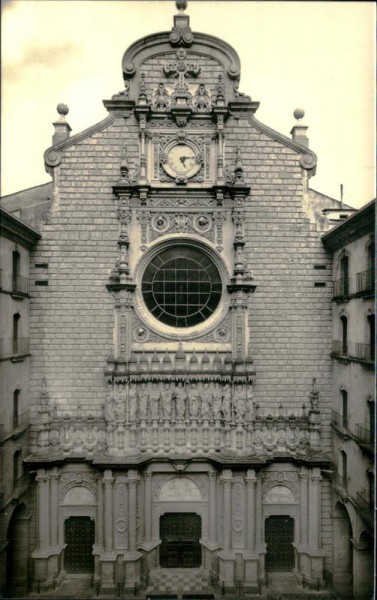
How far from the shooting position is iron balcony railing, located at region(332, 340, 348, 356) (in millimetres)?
16391

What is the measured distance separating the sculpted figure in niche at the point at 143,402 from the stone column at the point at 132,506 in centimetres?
193

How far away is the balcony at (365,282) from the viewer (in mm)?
14281

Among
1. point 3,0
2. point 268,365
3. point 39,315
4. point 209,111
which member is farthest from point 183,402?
point 3,0

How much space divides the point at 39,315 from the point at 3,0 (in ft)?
33.6

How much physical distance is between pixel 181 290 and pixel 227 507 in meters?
7.91

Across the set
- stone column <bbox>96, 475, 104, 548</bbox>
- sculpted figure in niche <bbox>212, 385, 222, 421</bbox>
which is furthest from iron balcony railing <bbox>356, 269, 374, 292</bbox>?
stone column <bbox>96, 475, 104, 548</bbox>

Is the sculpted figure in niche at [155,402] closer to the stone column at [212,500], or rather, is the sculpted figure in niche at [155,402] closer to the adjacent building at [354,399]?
the stone column at [212,500]

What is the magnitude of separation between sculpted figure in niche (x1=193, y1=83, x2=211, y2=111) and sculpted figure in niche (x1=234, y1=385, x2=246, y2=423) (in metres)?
10.4

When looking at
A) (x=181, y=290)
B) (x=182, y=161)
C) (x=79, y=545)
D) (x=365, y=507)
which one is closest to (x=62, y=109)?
(x=182, y=161)

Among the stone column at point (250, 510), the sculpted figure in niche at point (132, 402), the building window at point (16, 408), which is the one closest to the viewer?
the stone column at point (250, 510)

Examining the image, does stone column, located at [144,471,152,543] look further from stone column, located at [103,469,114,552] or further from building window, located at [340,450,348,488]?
building window, located at [340,450,348,488]

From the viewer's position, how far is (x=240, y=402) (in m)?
16.5

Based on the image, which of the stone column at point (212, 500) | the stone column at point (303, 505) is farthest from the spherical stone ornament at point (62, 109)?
the stone column at point (303, 505)

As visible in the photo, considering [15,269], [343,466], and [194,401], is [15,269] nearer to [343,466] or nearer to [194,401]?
[194,401]
